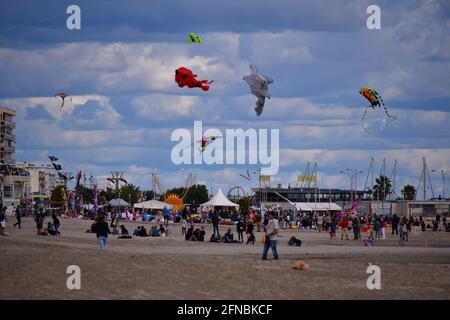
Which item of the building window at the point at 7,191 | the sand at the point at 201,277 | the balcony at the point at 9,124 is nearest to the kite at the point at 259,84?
the sand at the point at 201,277

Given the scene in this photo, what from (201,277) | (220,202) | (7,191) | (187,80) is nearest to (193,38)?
(187,80)

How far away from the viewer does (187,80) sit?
40000 mm

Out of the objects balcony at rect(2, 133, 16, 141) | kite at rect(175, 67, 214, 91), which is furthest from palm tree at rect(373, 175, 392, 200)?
kite at rect(175, 67, 214, 91)

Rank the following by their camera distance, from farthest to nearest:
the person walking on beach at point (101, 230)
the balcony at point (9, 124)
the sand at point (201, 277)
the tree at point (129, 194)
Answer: the tree at point (129, 194) < the balcony at point (9, 124) < the person walking on beach at point (101, 230) < the sand at point (201, 277)

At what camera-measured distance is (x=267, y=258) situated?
3206 centimetres

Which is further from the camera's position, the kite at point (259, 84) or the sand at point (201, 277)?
the kite at point (259, 84)

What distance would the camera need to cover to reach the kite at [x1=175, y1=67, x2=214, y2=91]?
1560 inches

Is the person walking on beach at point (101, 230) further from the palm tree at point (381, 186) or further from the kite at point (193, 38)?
the palm tree at point (381, 186)

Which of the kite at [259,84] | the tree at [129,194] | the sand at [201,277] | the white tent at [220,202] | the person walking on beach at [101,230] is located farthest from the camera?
the tree at [129,194]

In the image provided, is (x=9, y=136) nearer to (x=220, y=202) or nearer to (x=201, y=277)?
(x=220, y=202)

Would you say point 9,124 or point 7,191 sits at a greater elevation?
point 9,124

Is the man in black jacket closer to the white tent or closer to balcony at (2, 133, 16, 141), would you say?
the white tent

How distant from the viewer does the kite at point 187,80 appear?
39.6 m
